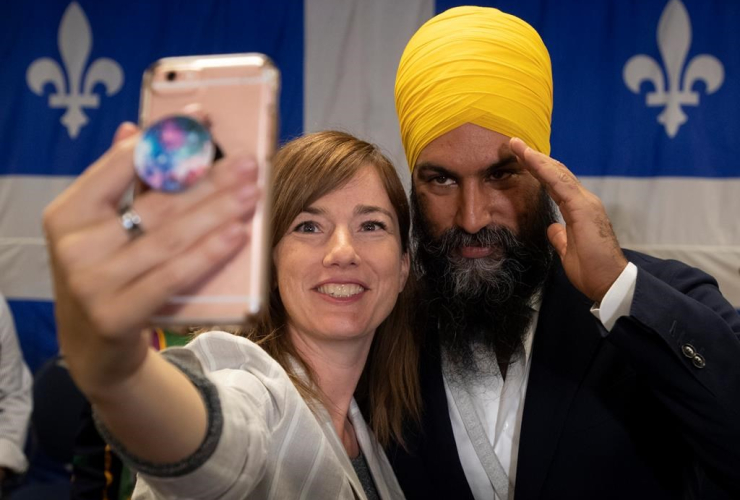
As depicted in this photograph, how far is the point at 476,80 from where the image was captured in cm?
230

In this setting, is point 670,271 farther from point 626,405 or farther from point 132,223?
point 132,223

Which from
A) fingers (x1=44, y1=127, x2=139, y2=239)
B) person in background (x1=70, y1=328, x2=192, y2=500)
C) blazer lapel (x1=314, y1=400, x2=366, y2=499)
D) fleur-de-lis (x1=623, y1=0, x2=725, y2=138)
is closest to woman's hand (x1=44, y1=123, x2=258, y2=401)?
fingers (x1=44, y1=127, x2=139, y2=239)

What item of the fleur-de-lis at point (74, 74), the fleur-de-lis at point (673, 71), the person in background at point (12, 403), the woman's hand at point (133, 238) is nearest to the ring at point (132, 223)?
the woman's hand at point (133, 238)

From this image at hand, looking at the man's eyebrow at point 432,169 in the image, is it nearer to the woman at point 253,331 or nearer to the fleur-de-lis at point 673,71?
the woman at point 253,331

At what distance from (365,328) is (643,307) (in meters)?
0.62

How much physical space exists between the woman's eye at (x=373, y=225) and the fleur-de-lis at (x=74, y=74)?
3.11 meters

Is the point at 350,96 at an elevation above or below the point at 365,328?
above

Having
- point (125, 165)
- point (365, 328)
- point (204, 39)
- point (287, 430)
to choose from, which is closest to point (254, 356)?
point (287, 430)

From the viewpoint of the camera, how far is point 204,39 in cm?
441

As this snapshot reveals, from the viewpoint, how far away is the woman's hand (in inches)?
31.0

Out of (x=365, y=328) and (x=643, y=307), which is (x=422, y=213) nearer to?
(x=365, y=328)


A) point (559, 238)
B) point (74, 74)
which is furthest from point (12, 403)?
point (559, 238)

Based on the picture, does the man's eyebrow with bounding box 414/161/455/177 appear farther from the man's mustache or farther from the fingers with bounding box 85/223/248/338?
the fingers with bounding box 85/223/248/338

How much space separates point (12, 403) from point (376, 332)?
7.51 feet
